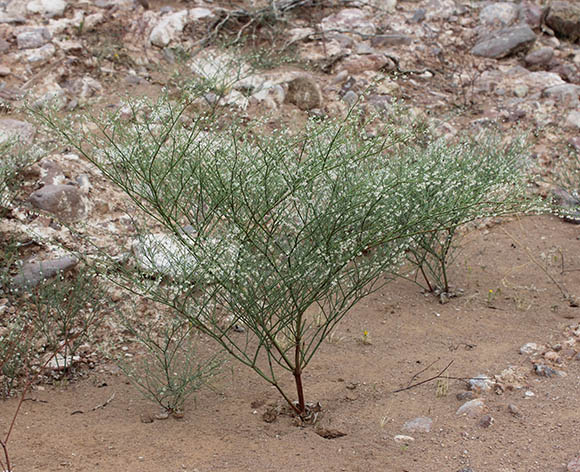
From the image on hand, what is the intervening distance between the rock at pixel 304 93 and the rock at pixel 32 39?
301 cm

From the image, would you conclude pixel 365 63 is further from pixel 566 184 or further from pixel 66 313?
pixel 66 313

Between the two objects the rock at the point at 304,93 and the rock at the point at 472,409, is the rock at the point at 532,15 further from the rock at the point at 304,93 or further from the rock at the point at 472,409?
the rock at the point at 472,409

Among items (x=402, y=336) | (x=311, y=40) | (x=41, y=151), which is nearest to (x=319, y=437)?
(x=402, y=336)

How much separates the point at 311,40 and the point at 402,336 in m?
5.68

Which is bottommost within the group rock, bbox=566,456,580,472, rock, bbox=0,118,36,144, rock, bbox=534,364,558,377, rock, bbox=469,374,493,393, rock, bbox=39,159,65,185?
rock, bbox=534,364,558,377

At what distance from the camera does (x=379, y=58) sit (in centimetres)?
897

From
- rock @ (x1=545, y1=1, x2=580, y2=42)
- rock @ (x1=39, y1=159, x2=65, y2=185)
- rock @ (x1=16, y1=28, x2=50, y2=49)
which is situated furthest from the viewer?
rock @ (x1=545, y1=1, x2=580, y2=42)

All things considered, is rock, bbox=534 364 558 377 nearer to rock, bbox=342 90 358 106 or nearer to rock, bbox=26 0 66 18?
rock, bbox=342 90 358 106

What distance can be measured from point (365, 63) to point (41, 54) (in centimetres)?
405

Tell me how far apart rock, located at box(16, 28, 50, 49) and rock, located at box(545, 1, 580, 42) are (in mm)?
7209

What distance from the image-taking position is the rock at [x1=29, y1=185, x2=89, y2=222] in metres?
5.68

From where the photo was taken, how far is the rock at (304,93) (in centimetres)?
829

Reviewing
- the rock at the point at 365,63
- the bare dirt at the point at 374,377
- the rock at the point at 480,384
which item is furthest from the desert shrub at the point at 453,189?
the rock at the point at 365,63

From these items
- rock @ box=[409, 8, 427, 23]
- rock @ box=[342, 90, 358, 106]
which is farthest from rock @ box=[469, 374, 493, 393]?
rock @ box=[409, 8, 427, 23]
